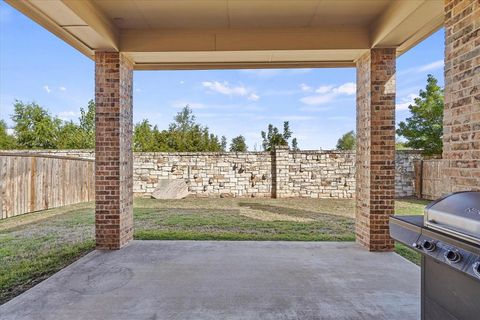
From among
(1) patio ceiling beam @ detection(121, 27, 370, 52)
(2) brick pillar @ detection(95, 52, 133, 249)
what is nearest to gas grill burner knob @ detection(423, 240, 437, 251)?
(1) patio ceiling beam @ detection(121, 27, 370, 52)

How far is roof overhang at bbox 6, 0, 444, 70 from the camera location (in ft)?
12.2

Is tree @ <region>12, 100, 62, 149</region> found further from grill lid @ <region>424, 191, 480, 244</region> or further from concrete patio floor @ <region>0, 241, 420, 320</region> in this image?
grill lid @ <region>424, 191, 480, 244</region>

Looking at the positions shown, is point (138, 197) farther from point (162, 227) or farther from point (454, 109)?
point (454, 109)

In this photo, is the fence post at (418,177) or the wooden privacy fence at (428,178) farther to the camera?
the fence post at (418,177)

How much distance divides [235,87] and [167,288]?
21326mm

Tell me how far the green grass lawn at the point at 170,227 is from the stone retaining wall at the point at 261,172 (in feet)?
3.45

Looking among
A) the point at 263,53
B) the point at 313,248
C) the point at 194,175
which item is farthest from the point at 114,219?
the point at 194,175

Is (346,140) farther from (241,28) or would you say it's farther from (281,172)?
(241,28)

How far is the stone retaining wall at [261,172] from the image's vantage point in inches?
438

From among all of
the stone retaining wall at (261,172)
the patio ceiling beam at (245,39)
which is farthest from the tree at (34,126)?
the patio ceiling beam at (245,39)

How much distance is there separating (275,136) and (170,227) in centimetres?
1473

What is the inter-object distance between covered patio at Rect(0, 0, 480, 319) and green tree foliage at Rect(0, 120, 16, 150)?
704 inches

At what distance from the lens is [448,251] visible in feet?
4.99

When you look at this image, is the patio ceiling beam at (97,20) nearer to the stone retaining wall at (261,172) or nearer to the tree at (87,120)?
the stone retaining wall at (261,172)
